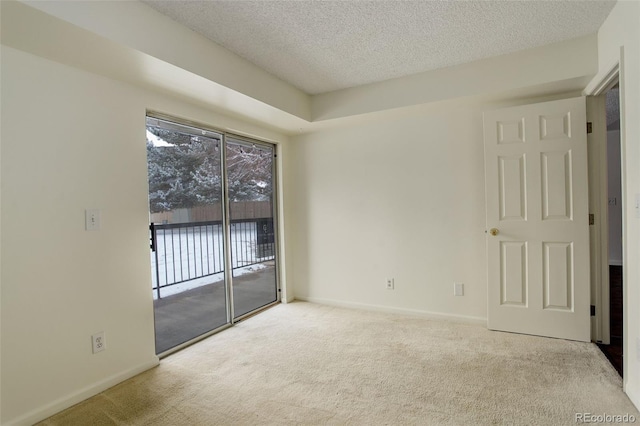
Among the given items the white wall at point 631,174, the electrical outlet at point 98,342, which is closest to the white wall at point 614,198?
the white wall at point 631,174

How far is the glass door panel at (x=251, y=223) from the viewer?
11.9 feet

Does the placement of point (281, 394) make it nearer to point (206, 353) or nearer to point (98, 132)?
point (206, 353)

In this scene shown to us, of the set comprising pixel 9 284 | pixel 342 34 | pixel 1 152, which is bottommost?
pixel 9 284

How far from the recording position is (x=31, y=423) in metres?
1.91

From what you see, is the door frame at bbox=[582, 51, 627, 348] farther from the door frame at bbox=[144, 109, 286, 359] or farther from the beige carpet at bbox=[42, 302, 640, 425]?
the door frame at bbox=[144, 109, 286, 359]

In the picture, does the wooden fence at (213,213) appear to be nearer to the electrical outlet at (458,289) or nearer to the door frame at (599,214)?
the electrical outlet at (458,289)

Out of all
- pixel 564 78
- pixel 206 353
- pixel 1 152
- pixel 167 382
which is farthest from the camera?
pixel 206 353

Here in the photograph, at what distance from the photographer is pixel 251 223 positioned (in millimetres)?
3934

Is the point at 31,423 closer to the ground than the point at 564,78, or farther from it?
closer to the ground

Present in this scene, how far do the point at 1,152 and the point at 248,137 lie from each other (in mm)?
2221

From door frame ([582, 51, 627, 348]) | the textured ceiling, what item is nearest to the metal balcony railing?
the textured ceiling

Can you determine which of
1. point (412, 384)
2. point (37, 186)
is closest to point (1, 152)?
point (37, 186)

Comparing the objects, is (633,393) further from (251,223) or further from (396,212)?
(251,223)

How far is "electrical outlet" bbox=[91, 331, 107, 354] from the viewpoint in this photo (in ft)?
7.38
